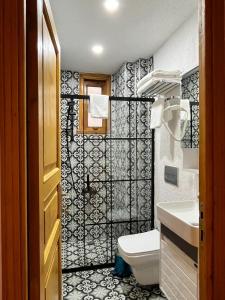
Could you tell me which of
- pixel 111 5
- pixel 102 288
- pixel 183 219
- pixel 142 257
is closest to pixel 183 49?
pixel 111 5

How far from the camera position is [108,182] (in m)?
3.13

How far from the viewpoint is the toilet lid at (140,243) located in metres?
2.09

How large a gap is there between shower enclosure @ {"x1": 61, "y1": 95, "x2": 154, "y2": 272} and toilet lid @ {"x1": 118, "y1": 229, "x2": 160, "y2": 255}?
535 mm

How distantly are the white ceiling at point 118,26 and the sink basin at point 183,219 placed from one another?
1666 millimetres

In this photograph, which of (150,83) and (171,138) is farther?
(171,138)

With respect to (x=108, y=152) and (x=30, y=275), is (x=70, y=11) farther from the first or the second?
(x=30, y=275)

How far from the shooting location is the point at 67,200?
321cm

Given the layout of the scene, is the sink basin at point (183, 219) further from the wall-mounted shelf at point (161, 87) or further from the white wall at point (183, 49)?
the white wall at point (183, 49)

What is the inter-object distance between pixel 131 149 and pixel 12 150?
7.82 feet

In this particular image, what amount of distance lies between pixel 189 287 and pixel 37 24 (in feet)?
5.59
